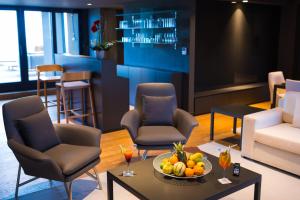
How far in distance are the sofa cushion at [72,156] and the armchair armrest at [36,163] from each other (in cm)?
9

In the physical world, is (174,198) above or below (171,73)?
below

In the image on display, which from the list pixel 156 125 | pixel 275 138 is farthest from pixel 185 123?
pixel 275 138

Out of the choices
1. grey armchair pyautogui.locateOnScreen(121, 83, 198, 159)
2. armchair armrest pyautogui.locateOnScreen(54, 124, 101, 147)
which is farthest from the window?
armchair armrest pyautogui.locateOnScreen(54, 124, 101, 147)

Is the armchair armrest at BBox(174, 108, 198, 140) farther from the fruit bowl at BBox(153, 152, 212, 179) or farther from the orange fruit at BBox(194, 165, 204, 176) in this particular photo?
the orange fruit at BBox(194, 165, 204, 176)

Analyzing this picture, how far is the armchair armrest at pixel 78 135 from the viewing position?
3191 millimetres

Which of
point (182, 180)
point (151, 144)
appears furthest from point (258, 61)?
point (182, 180)

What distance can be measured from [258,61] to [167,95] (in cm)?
435

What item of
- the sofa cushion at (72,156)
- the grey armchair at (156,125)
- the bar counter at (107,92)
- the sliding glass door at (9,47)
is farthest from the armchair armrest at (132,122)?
the sliding glass door at (9,47)

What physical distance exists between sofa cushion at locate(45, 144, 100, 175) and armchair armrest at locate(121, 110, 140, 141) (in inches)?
A: 22.1

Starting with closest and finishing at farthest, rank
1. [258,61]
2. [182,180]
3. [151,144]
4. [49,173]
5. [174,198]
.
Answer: [174,198], [182,180], [49,173], [151,144], [258,61]

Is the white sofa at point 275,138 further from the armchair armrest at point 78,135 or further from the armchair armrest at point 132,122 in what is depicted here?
the armchair armrest at point 78,135

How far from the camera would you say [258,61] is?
7652 mm

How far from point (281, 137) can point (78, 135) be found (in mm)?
2249

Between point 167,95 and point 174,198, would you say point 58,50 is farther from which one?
point 174,198
